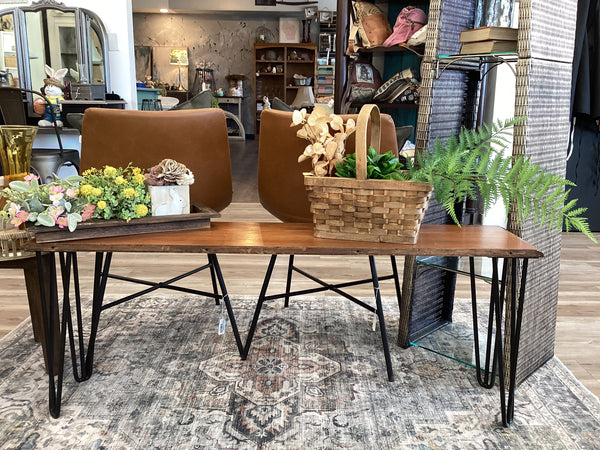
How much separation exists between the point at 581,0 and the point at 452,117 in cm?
215

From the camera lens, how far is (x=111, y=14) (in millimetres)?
5453

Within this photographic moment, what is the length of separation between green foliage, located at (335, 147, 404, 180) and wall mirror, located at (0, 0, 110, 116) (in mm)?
4624

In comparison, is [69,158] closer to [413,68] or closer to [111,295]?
[111,295]

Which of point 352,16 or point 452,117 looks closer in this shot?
point 452,117

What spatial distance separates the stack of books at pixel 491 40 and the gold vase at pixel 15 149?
1483 millimetres

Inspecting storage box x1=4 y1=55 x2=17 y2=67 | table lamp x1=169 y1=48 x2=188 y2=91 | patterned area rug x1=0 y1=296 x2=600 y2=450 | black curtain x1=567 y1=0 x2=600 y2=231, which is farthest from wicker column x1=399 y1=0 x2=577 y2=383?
table lamp x1=169 y1=48 x2=188 y2=91

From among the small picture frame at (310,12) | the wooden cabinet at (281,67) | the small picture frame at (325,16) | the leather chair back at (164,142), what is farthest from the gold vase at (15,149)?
the wooden cabinet at (281,67)

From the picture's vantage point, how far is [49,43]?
17.7 feet

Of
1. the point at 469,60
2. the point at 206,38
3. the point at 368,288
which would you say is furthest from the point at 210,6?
the point at 469,60

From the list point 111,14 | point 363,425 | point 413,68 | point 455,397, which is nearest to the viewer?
point 363,425

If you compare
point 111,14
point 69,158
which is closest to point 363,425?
point 69,158

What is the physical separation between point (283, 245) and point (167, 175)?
0.42 meters

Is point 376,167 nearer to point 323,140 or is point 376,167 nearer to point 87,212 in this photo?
point 323,140

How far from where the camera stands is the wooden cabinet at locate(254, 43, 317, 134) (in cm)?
1135
